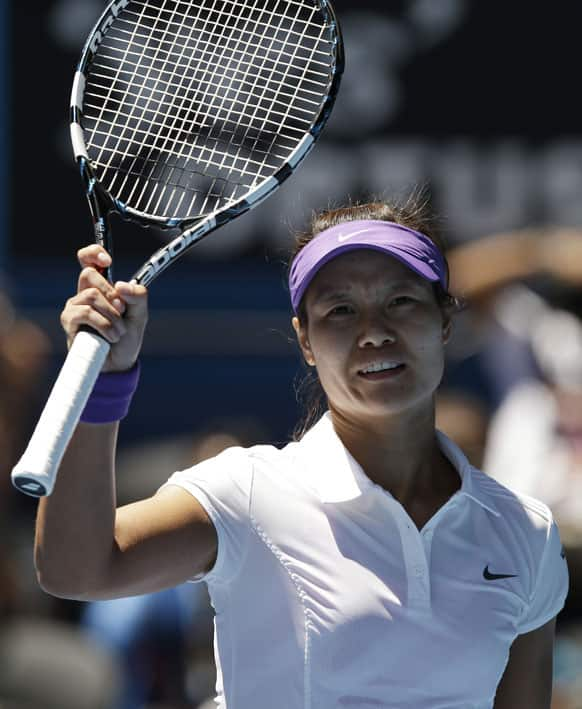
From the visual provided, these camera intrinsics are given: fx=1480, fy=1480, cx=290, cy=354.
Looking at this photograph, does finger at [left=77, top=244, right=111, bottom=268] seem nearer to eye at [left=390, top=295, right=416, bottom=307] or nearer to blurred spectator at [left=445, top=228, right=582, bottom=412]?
eye at [left=390, top=295, right=416, bottom=307]

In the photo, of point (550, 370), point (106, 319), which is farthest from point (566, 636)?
point (106, 319)

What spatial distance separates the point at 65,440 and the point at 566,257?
3954 millimetres

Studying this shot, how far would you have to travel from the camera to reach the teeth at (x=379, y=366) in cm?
254

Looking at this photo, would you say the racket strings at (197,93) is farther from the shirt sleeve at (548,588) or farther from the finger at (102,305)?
the shirt sleeve at (548,588)

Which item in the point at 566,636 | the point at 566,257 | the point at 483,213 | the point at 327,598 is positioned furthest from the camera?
the point at 483,213

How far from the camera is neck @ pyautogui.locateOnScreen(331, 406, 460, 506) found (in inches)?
104

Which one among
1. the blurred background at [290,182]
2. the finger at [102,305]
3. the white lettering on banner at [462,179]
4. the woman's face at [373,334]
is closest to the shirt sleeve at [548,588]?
the woman's face at [373,334]

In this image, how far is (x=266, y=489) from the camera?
2.52 m

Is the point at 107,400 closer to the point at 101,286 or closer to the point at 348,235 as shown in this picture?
the point at 101,286

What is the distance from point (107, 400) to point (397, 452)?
601mm

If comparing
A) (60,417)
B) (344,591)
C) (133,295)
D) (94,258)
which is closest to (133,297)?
(133,295)

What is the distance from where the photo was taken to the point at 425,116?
6.89 metres

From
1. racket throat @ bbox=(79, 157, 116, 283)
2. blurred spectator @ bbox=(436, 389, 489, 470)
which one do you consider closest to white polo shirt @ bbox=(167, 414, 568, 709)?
racket throat @ bbox=(79, 157, 116, 283)

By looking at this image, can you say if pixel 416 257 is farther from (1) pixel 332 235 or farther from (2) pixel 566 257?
(2) pixel 566 257
